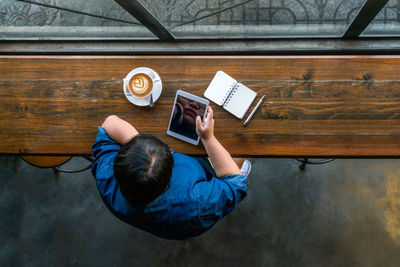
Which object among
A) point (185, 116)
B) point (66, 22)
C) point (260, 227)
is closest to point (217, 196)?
point (185, 116)

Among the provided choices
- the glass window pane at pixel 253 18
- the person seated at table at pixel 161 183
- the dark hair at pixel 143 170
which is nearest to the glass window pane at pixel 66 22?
the glass window pane at pixel 253 18

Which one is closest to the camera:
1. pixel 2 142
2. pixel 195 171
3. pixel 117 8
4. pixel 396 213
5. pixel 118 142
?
pixel 195 171

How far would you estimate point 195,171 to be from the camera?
1549mm

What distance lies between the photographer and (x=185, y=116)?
170cm

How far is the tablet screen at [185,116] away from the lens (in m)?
1.69

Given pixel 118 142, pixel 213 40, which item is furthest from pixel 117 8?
pixel 118 142

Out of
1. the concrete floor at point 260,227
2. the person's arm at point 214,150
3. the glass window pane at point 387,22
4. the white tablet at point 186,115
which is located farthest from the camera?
the concrete floor at point 260,227

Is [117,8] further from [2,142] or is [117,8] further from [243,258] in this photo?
[243,258]

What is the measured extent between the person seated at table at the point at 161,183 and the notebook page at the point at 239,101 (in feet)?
0.58

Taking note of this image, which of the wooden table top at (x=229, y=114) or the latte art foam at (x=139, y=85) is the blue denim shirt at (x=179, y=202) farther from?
the latte art foam at (x=139, y=85)

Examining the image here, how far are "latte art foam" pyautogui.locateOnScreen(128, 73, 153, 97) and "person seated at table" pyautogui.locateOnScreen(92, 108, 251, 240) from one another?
0.63ft

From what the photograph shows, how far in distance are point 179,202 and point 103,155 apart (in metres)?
0.51

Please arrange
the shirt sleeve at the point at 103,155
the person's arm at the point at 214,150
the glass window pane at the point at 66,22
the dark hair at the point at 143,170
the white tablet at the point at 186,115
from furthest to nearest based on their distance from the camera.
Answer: the glass window pane at the point at 66,22
the white tablet at the point at 186,115
the person's arm at the point at 214,150
the shirt sleeve at the point at 103,155
the dark hair at the point at 143,170

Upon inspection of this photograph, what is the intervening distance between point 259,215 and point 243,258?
1.38ft
